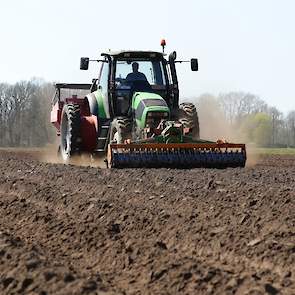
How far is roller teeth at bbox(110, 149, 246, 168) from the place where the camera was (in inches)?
466

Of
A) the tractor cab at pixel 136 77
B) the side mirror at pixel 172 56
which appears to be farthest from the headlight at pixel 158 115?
the side mirror at pixel 172 56

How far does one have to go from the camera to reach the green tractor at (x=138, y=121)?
12047 millimetres

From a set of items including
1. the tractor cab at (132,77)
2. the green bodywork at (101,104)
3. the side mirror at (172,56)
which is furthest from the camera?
the side mirror at (172,56)

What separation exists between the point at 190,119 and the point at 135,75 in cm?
151

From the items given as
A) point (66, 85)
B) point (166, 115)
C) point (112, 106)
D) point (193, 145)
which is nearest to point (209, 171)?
point (193, 145)

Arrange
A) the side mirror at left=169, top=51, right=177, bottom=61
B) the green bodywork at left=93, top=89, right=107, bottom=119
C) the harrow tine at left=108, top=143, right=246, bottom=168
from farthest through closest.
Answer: the side mirror at left=169, top=51, right=177, bottom=61 < the green bodywork at left=93, top=89, right=107, bottom=119 < the harrow tine at left=108, top=143, right=246, bottom=168

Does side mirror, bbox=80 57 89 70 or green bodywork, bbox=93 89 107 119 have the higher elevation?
side mirror, bbox=80 57 89 70

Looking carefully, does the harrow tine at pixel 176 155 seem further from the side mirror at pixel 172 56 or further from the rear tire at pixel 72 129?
the side mirror at pixel 172 56

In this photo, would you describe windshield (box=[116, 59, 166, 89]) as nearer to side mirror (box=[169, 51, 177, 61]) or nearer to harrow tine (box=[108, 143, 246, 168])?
side mirror (box=[169, 51, 177, 61])

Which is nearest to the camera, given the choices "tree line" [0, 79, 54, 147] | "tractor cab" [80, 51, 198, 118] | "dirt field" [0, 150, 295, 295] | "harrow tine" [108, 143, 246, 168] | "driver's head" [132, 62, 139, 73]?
"dirt field" [0, 150, 295, 295]

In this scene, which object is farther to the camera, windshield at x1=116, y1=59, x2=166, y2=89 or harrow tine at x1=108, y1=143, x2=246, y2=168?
windshield at x1=116, y1=59, x2=166, y2=89

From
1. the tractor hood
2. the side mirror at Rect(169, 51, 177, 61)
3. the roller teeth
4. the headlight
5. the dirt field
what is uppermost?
the side mirror at Rect(169, 51, 177, 61)

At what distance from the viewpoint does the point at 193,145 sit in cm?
1217

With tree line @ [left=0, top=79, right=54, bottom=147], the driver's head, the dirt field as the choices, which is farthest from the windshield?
tree line @ [left=0, top=79, right=54, bottom=147]
